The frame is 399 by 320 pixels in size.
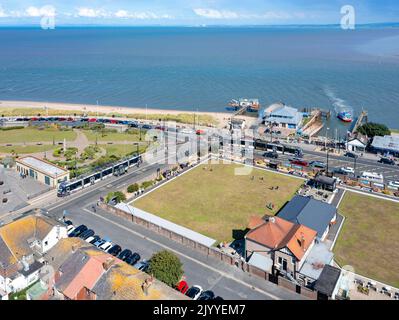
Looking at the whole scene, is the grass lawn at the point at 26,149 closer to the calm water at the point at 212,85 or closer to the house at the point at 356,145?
the calm water at the point at 212,85

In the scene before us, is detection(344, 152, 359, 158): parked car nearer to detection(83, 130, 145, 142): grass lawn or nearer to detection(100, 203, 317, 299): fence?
detection(100, 203, 317, 299): fence

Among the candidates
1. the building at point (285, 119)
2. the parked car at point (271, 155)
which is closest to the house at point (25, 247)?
the parked car at point (271, 155)

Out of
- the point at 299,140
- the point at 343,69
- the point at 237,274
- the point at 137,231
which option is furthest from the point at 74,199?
the point at 343,69

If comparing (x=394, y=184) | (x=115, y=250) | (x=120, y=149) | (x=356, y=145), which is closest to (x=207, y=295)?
(x=115, y=250)

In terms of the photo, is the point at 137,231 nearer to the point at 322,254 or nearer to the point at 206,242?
the point at 206,242

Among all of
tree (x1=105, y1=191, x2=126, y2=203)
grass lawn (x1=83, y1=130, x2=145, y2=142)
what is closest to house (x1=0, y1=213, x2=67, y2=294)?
tree (x1=105, y1=191, x2=126, y2=203)

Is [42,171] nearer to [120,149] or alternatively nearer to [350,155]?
[120,149]

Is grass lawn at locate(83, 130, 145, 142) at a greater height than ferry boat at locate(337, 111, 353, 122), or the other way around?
ferry boat at locate(337, 111, 353, 122)
